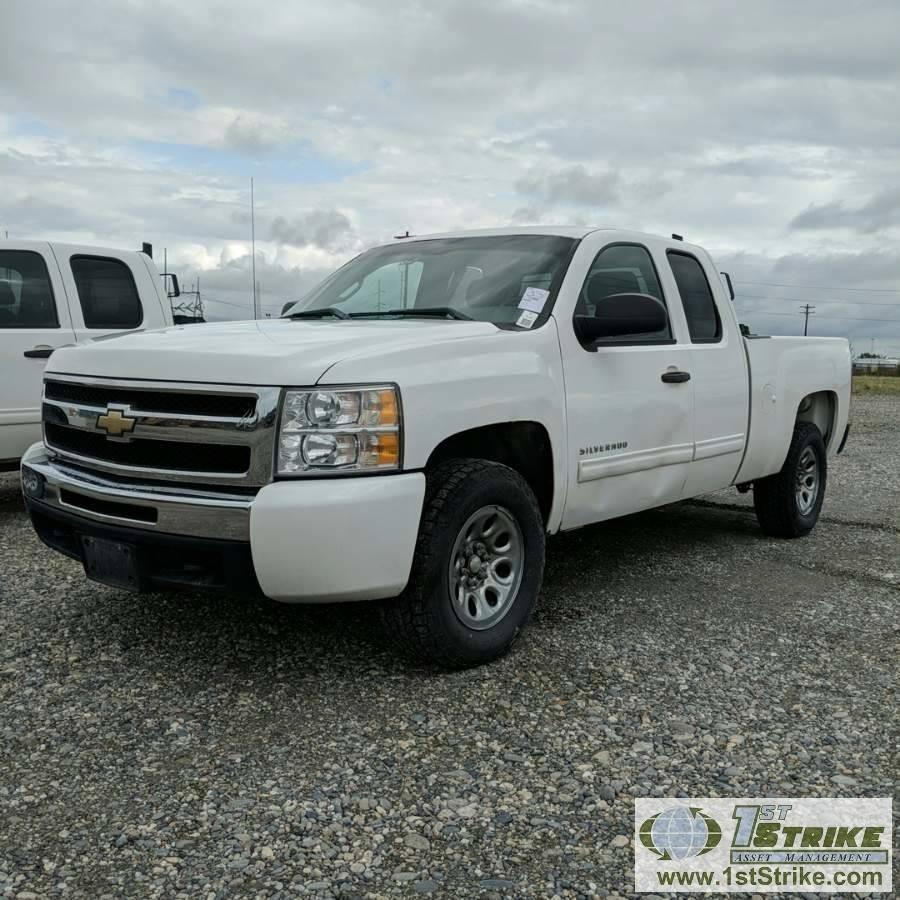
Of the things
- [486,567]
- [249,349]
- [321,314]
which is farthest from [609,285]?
[249,349]

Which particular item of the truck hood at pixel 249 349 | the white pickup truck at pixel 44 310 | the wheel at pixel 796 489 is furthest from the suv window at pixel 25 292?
the wheel at pixel 796 489

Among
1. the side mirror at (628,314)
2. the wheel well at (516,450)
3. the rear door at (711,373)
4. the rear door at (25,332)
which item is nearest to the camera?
the wheel well at (516,450)

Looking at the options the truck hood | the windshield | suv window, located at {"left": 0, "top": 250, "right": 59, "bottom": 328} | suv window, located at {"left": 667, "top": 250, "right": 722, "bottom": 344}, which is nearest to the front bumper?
the truck hood

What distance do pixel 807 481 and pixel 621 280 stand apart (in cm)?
258

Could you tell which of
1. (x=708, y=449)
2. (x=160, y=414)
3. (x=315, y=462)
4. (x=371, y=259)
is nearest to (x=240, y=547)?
(x=315, y=462)

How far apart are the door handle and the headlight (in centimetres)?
415

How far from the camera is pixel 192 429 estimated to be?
3.55 meters

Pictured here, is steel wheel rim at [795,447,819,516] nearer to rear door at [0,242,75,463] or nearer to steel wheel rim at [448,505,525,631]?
steel wheel rim at [448,505,525,631]

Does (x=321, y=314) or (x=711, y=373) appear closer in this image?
(x=321, y=314)

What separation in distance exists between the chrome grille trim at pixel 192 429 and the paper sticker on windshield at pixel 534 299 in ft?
4.80

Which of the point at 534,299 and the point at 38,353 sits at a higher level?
the point at 534,299

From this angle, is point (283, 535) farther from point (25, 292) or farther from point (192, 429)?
point (25, 292)

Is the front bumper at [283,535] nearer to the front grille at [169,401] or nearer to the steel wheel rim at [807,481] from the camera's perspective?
the front grille at [169,401]

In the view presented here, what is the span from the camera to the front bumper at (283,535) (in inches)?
133
